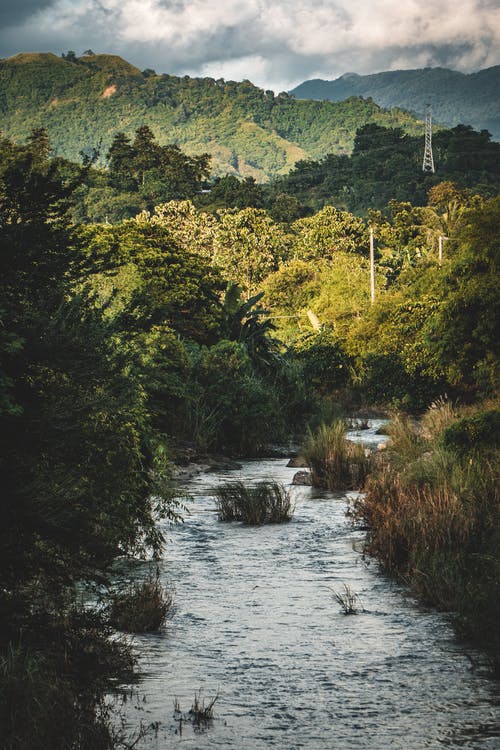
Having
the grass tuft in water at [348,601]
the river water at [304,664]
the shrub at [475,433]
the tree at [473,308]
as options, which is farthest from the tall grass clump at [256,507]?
the tree at [473,308]

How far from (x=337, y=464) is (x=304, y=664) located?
520 inches

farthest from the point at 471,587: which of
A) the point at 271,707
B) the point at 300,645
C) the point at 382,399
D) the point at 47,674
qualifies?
the point at 382,399

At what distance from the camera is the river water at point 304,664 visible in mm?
7520

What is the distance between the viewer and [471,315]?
31859 mm

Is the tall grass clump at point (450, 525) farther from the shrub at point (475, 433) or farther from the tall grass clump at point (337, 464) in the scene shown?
the tall grass clump at point (337, 464)

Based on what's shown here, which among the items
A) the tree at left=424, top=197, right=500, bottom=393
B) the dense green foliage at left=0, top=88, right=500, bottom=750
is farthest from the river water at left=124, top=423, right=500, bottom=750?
the tree at left=424, top=197, right=500, bottom=393

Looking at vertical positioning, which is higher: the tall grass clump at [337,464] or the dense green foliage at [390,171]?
the dense green foliage at [390,171]

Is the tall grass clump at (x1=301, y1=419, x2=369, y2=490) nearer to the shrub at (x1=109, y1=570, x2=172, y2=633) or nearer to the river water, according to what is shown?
the river water

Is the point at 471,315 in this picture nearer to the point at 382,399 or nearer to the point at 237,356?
the point at 237,356

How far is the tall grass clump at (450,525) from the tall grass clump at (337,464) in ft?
10.4

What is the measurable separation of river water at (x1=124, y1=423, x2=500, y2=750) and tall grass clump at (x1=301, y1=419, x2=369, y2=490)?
7.25 meters

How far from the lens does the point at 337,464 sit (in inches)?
882

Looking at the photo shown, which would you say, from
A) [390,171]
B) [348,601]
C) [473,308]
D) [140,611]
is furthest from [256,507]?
[390,171]

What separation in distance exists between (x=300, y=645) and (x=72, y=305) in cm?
400
